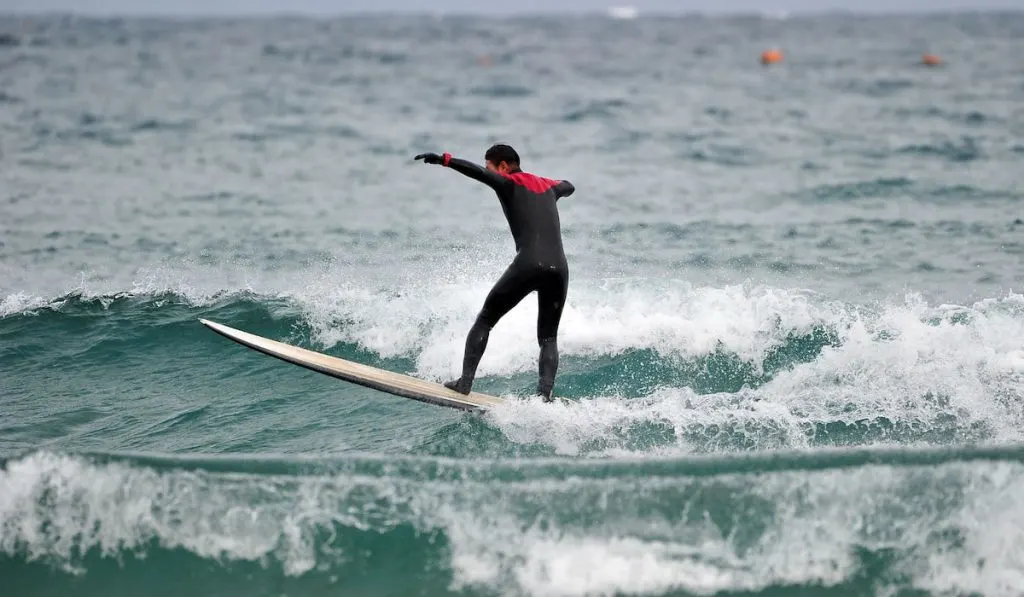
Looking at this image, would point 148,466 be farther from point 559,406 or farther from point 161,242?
point 161,242

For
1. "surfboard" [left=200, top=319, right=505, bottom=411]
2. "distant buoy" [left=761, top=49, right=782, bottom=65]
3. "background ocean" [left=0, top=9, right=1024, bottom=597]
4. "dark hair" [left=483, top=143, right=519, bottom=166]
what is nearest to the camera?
"background ocean" [left=0, top=9, right=1024, bottom=597]

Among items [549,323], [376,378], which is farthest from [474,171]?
[376,378]

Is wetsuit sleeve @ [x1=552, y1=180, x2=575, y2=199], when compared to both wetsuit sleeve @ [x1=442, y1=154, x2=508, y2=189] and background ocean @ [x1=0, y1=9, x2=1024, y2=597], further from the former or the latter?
background ocean @ [x1=0, y1=9, x2=1024, y2=597]

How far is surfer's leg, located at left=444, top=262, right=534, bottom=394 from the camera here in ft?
23.2

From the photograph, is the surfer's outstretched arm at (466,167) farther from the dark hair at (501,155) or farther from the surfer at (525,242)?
the dark hair at (501,155)

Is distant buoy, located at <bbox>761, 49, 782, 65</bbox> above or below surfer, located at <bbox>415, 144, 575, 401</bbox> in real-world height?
above

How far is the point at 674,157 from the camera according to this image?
66.8 feet

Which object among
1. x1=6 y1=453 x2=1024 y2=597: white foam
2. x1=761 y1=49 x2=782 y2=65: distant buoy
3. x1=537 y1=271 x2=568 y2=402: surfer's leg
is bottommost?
x1=6 y1=453 x2=1024 y2=597: white foam

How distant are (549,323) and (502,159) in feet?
3.85

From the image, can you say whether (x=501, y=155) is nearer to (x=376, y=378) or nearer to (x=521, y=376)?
(x=376, y=378)

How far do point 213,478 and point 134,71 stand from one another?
3759 centimetres

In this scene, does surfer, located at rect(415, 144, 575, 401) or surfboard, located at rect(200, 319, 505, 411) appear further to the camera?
surfboard, located at rect(200, 319, 505, 411)

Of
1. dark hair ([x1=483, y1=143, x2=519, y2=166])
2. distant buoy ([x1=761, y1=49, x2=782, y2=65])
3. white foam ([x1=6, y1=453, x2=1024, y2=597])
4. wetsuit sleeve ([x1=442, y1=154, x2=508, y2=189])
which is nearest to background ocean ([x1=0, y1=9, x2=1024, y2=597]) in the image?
white foam ([x1=6, y1=453, x2=1024, y2=597])

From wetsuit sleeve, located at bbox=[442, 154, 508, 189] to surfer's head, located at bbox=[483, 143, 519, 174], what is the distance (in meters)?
0.12
